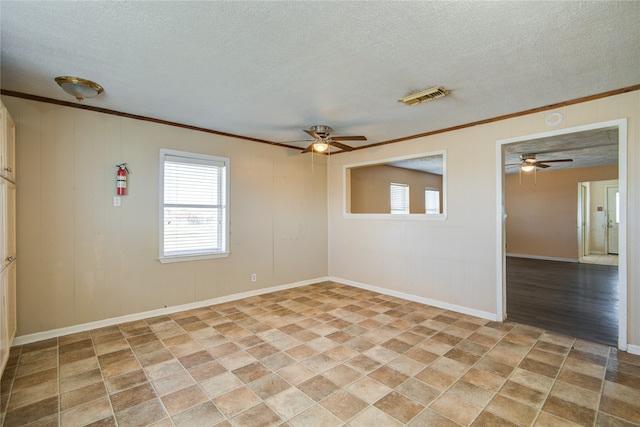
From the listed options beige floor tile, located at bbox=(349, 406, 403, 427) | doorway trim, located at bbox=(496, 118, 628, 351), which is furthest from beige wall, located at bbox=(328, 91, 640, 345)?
beige floor tile, located at bbox=(349, 406, 403, 427)

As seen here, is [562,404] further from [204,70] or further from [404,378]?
[204,70]

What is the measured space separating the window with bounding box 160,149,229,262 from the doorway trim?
3.81 meters

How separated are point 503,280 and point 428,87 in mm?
2623

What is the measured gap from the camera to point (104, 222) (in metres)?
3.68

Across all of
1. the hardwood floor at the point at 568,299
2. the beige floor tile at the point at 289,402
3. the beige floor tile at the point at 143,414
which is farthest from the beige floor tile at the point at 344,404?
the hardwood floor at the point at 568,299

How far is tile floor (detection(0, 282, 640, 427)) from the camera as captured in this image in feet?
6.83

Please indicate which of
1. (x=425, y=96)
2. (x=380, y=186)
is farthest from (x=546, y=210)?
(x=425, y=96)

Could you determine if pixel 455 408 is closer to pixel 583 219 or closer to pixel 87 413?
pixel 87 413

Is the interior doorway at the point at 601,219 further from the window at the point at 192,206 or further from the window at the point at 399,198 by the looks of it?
the window at the point at 192,206

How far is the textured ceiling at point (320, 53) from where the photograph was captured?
188cm

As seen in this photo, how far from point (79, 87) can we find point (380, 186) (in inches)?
236

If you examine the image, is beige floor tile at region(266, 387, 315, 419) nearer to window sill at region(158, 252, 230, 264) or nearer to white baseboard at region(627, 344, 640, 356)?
window sill at region(158, 252, 230, 264)

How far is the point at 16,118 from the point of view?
316 centimetres

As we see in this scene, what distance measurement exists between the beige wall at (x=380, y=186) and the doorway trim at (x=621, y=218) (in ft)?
9.99
